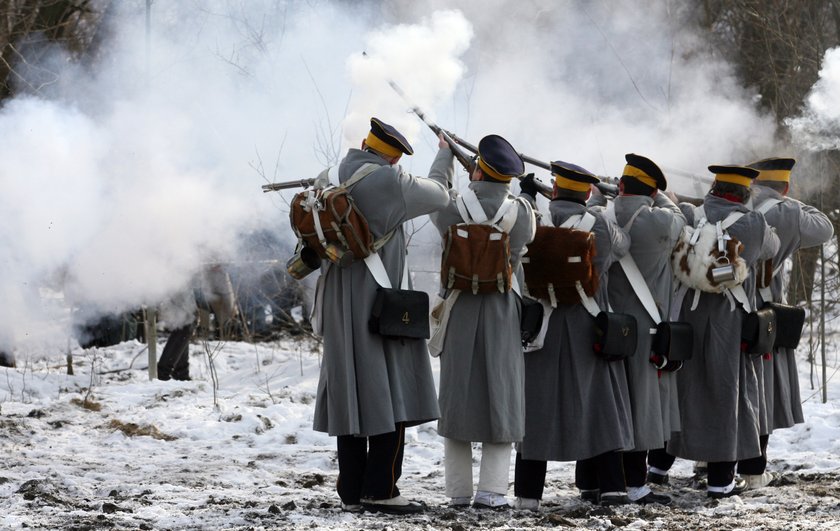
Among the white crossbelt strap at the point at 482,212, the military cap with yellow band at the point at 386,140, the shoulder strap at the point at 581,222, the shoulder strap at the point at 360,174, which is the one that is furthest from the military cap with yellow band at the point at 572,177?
the shoulder strap at the point at 360,174

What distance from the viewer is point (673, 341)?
22.6 feet

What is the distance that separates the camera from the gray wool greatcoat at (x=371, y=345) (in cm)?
609

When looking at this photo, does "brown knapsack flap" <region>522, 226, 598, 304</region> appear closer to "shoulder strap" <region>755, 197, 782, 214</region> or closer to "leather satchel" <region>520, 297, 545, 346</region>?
"leather satchel" <region>520, 297, 545, 346</region>

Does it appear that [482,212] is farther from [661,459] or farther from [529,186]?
[661,459]

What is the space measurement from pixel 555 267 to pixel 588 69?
7.90 m

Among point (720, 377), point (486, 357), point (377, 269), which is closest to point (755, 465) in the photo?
point (720, 377)

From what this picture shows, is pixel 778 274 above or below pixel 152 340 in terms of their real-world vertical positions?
above

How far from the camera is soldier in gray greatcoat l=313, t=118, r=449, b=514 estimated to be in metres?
6.11

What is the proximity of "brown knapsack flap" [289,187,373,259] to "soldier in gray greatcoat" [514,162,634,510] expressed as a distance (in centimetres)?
123

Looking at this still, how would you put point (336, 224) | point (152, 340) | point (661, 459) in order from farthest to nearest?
1. point (152, 340)
2. point (661, 459)
3. point (336, 224)

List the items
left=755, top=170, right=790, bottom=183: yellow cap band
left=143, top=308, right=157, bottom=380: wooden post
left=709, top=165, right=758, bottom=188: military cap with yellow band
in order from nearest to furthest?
left=709, top=165, right=758, bottom=188: military cap with yellow band → left=755, top=170, right=790, bottom=183: yellow cap band → left=143, top=308, right=157, bottom=380: wooden post

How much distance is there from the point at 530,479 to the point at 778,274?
2.30 meters

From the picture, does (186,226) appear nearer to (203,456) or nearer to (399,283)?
(203,456)

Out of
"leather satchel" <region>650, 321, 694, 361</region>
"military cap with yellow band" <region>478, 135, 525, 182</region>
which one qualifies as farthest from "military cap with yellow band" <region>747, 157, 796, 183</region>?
"military cap with yellow band" <region>478, 135, 525, 182</region>
